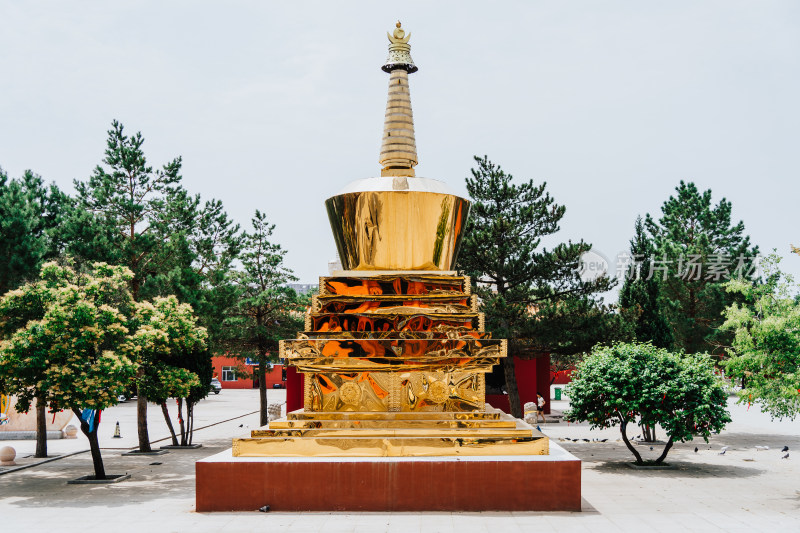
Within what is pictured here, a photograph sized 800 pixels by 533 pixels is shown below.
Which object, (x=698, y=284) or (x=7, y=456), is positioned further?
(x=698, y=284)

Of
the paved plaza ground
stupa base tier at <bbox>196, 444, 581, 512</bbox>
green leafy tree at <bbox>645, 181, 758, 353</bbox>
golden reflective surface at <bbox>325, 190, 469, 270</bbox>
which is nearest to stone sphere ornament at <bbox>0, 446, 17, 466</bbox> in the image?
the paved plaza ground

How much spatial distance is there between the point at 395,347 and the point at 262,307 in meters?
16.0

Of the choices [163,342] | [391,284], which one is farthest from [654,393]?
[163,342]

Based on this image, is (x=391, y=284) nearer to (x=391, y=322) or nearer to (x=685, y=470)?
(x=391, y=322)

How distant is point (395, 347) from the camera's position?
11344 millimetres

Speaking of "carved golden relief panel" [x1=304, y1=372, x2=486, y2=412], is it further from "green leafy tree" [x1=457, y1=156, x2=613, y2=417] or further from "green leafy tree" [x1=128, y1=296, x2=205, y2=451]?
"green leafy tree" [x1=457, y1=156, x2=613, y2=417]

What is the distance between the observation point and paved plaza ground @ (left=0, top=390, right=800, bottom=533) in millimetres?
9578

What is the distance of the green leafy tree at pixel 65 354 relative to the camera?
43.6ft

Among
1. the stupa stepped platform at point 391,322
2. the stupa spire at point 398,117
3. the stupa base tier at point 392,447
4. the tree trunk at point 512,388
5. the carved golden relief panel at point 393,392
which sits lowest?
the tree trunk at point 512,388

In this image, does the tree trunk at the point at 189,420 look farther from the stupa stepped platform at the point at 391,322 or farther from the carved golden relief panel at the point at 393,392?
the carved golden relief panel at the point at 393,392

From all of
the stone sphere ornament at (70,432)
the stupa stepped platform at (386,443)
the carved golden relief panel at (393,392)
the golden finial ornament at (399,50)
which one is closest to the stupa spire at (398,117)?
the golden finial ornament at (399,50)

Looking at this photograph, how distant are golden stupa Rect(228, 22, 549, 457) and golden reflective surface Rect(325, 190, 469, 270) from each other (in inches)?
0.7

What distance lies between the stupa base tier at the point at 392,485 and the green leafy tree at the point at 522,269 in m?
14.0

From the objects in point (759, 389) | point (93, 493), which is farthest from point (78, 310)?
point (759, 389)
